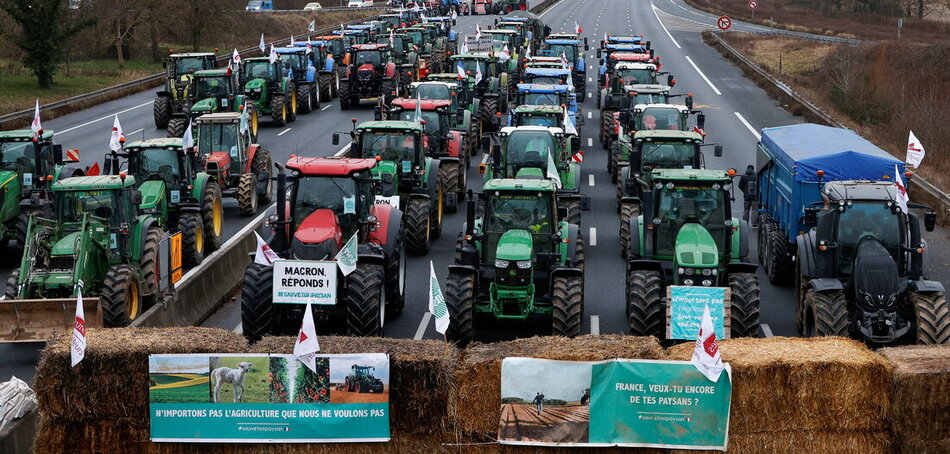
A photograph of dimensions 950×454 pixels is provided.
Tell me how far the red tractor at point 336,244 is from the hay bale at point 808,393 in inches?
231

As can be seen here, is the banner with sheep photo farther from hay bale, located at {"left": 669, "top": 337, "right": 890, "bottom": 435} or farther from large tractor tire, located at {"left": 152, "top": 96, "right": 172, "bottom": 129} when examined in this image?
large tractor tire, located at {"left": 152, "top": 96, "right": 172, "bottom": 129}

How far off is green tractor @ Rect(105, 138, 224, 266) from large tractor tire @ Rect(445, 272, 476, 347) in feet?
24.9

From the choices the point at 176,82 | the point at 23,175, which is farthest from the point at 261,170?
the point at 176,82

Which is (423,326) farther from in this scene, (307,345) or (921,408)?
(921,408)

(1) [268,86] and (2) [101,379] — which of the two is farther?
(1) [268,86]

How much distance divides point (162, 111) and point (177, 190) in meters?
18.0

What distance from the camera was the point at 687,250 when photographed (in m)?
18.2

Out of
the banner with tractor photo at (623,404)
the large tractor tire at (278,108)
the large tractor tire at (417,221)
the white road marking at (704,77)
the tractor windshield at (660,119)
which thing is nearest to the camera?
the banner with tractor photo at (623,404)

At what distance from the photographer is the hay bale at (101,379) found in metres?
14.1

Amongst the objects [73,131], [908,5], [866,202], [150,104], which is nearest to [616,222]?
[866,202]

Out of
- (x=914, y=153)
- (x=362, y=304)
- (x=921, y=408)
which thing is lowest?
(x=921, y=408)

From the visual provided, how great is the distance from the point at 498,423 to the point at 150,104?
129ft

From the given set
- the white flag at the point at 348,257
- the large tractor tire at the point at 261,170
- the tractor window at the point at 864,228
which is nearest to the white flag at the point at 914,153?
the tractor window at the point at 864,228

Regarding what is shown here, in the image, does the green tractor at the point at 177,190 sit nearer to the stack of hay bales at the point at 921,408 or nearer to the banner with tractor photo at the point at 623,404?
the banner with tractor photo at the point at 623,404
